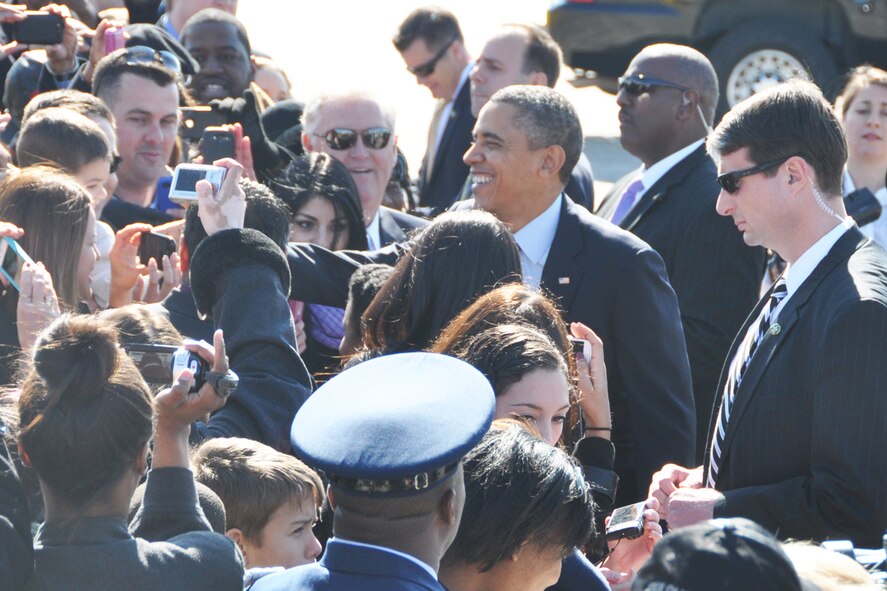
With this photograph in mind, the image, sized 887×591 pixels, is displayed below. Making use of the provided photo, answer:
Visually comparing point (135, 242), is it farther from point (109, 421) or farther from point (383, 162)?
point (109, 421)

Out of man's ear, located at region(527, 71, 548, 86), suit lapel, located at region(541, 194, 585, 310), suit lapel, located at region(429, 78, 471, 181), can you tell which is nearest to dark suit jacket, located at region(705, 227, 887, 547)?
suit lapel, located at region(541, 194, 585, 310)

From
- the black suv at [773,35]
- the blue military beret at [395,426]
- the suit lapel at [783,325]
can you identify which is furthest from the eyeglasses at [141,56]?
the black suv at [773,35]

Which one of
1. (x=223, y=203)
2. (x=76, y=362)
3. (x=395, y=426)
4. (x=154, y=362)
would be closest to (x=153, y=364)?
(x=154, y=362)

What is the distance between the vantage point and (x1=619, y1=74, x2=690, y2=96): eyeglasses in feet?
19.5

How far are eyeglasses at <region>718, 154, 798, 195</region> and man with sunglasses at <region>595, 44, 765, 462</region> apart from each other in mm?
1380

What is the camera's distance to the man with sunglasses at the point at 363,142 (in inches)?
223

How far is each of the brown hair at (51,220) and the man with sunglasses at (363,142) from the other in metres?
1.81

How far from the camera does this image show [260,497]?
124 inches

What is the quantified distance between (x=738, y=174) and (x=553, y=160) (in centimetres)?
118

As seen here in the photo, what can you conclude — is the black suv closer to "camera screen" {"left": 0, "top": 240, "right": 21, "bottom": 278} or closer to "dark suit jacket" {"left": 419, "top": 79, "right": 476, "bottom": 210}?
"dark suit jacket" {"left": 419, "top": 79, "right": 476, "bottom": 210}

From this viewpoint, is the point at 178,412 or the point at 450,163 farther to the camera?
the point at 450,163

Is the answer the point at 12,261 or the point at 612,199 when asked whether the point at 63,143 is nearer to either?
the point at 12,261

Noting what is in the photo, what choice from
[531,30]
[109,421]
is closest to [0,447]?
[109,421]

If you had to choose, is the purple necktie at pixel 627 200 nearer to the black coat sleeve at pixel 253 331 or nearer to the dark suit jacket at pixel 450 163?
the dark suit jacket at pixel 450 163
